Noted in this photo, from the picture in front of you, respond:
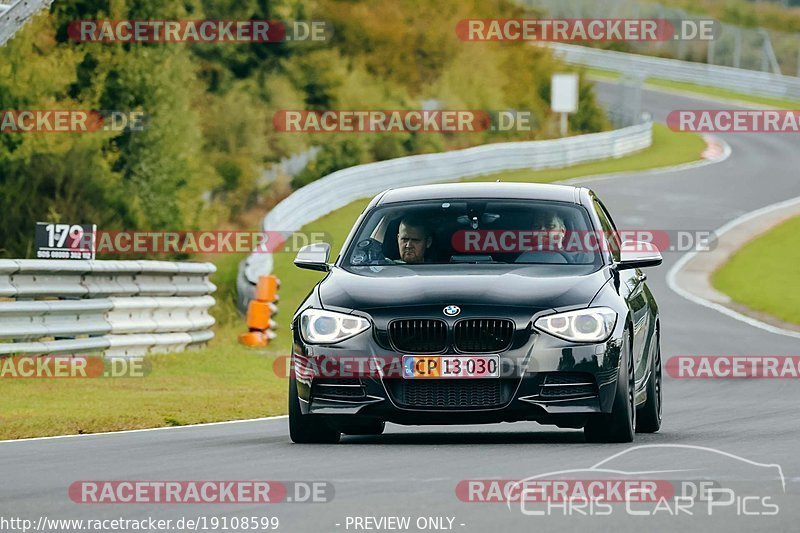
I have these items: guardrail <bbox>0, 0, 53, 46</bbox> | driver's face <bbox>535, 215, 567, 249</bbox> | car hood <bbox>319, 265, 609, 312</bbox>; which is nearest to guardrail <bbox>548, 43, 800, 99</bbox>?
guardrail <bbox>0, 0, 53, 46</bbox>

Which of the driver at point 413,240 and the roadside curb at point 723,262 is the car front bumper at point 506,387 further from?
the roadside curb at point 723,262

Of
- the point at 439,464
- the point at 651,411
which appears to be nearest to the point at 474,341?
the point at 439,464

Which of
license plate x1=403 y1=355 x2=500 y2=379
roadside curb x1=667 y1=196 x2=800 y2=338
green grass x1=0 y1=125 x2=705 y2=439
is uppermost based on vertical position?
license plate x1=403 y1=355 x2=500 y2=379

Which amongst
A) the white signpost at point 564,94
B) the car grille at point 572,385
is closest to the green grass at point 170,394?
the car grille at point 572,385

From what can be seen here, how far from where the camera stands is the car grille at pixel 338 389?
33.0 ft

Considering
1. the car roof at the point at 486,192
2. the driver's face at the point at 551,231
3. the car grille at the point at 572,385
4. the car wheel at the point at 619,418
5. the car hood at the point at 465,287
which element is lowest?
the car wheel at the point at 619,418

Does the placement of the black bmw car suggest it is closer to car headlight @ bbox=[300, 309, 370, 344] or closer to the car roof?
car headlight @ bbox=[300, 309, 370, 344]

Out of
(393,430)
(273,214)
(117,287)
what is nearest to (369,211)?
(393,430)

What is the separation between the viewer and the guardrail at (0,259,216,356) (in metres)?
16.0

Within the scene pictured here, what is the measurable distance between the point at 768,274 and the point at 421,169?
1406 centimetres

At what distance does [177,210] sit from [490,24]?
3073 centimetres

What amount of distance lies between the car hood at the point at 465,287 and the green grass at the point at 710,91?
61.4 m

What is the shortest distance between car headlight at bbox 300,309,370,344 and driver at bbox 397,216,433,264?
995 mm

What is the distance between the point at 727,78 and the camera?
78125mm
